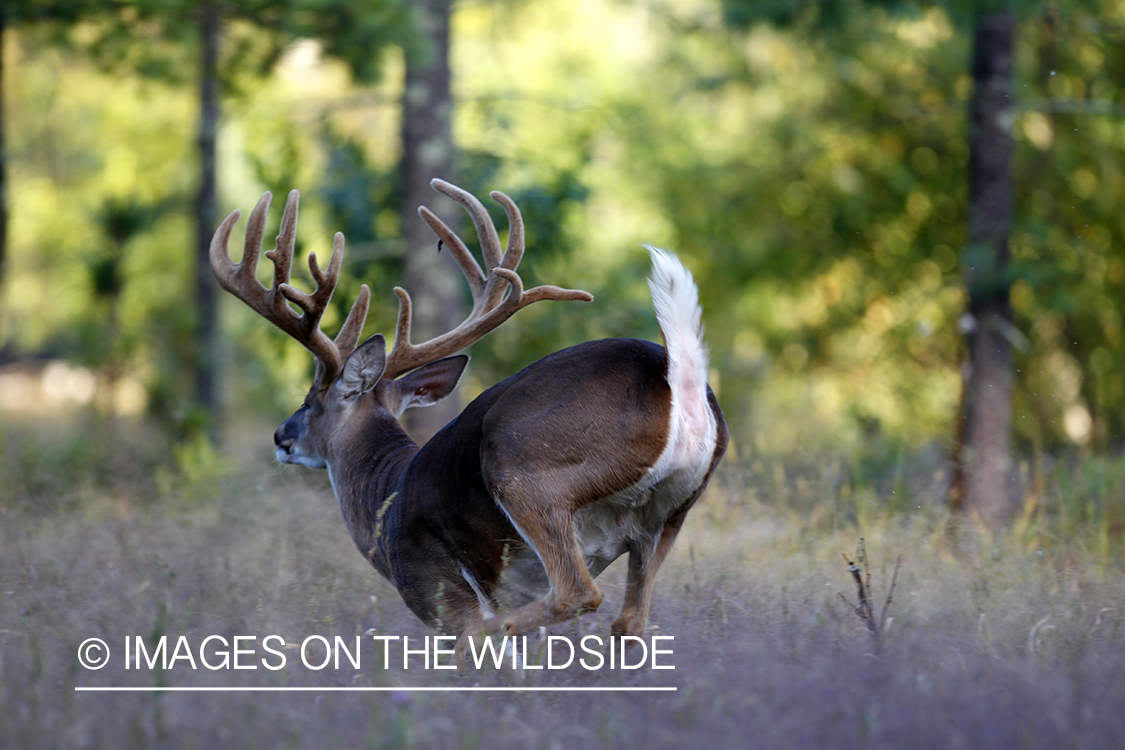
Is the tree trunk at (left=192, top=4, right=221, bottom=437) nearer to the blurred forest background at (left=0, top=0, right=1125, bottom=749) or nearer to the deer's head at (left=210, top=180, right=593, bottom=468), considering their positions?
the blurred forest background at (left=0, top=0, right=1125, bottom=749)

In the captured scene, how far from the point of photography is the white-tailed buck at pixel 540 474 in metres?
3.92

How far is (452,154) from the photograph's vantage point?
845 centimetres

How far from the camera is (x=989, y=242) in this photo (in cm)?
862

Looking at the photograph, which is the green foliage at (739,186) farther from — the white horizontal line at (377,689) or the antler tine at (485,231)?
the white horizontal line at (377,689)

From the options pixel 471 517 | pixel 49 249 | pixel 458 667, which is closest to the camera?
pixel 458 667

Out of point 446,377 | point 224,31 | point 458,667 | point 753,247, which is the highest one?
point 224,31

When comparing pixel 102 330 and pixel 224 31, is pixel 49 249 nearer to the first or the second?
pixel 102 330

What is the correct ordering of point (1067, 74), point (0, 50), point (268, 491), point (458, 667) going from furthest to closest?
point (1067, 74) → point (0, 50) → point (268, 491) → point (458, 667)

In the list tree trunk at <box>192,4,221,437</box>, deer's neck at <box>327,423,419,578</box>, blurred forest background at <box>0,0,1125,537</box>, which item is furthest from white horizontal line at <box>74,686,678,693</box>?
tree trunk at <box>192,4,221,437</box>

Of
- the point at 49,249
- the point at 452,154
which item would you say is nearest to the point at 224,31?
the point at 452,154

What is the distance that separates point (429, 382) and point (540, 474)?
1.83 metres

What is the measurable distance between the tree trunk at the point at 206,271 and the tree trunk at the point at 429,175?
11.6 feet

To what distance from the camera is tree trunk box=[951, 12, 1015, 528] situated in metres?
8.65

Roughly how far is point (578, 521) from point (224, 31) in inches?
229
